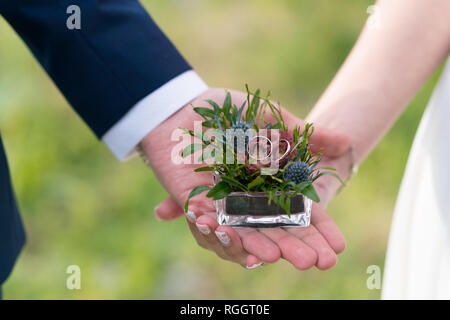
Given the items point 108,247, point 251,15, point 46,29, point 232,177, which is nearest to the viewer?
point 232,177

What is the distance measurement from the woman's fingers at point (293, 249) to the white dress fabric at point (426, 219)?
259 millimetres

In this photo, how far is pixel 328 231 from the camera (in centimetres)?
106

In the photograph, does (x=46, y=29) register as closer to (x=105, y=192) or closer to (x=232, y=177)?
(x=232, y=177)

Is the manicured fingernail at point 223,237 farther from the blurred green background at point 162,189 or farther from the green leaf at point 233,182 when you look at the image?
the blurred green background at point 162,189

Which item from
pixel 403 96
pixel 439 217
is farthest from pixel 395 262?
pixel 403 96

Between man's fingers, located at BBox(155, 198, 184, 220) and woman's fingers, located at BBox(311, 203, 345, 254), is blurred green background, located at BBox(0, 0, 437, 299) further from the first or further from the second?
woman's fingers, located at BBox(311, 203, 345, 254)

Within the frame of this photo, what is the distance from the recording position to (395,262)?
1.21m

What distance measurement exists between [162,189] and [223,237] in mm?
1333

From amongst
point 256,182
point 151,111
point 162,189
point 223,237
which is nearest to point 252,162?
point 256,182

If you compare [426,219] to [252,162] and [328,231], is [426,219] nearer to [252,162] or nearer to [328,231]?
[328,231]

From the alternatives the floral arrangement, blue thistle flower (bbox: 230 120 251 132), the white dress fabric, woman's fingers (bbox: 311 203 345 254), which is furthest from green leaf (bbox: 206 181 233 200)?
the white dress fabric

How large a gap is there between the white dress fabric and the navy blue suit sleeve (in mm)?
555

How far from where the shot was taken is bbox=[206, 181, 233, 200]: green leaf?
3.17 ft

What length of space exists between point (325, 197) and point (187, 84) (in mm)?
433
